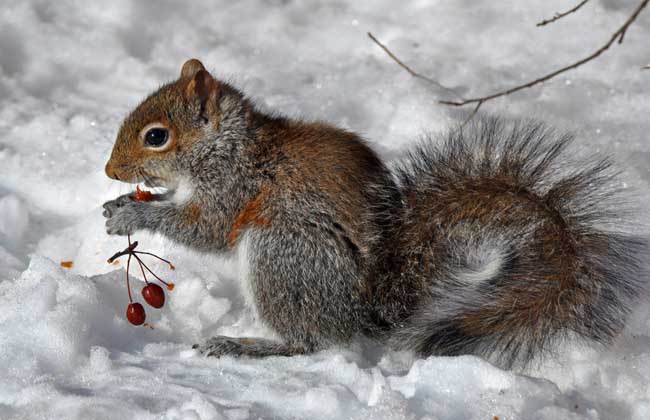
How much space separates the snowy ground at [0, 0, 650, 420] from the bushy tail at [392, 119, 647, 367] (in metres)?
0.12

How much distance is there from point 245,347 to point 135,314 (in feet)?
1.11

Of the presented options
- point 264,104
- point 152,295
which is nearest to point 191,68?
point 264,104

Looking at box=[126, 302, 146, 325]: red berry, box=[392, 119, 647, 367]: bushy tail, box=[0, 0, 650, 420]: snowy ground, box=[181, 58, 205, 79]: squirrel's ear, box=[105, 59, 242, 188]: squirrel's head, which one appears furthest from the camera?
box=[181, 58, 205, 79]: squirrel's ear

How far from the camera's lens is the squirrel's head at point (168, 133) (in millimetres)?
2459

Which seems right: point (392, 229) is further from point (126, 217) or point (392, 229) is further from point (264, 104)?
point (264, 104)

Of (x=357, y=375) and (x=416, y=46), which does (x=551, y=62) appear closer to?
(x=416, y=46)

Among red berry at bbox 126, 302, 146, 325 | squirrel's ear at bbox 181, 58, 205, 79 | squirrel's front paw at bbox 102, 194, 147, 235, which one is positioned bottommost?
red berry at bbox 126, 302, 146, 325

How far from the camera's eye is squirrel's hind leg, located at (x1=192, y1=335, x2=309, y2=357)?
2.34 meters

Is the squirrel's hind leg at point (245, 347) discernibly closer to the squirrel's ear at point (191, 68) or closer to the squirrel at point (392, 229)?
the squirrel at point (392, 229)

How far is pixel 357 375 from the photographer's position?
85.4 inches

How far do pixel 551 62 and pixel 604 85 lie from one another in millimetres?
312

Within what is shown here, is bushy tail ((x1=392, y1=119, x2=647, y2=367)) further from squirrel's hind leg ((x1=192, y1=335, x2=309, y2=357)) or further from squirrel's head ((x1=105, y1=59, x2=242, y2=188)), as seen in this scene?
squirrel's head ((x1=105, y1=59, x2=242, y2=188))

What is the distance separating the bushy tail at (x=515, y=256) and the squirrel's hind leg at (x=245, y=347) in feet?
1.07

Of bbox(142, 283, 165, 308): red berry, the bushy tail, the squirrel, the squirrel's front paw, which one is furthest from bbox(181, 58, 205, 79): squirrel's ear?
the bushy tail
